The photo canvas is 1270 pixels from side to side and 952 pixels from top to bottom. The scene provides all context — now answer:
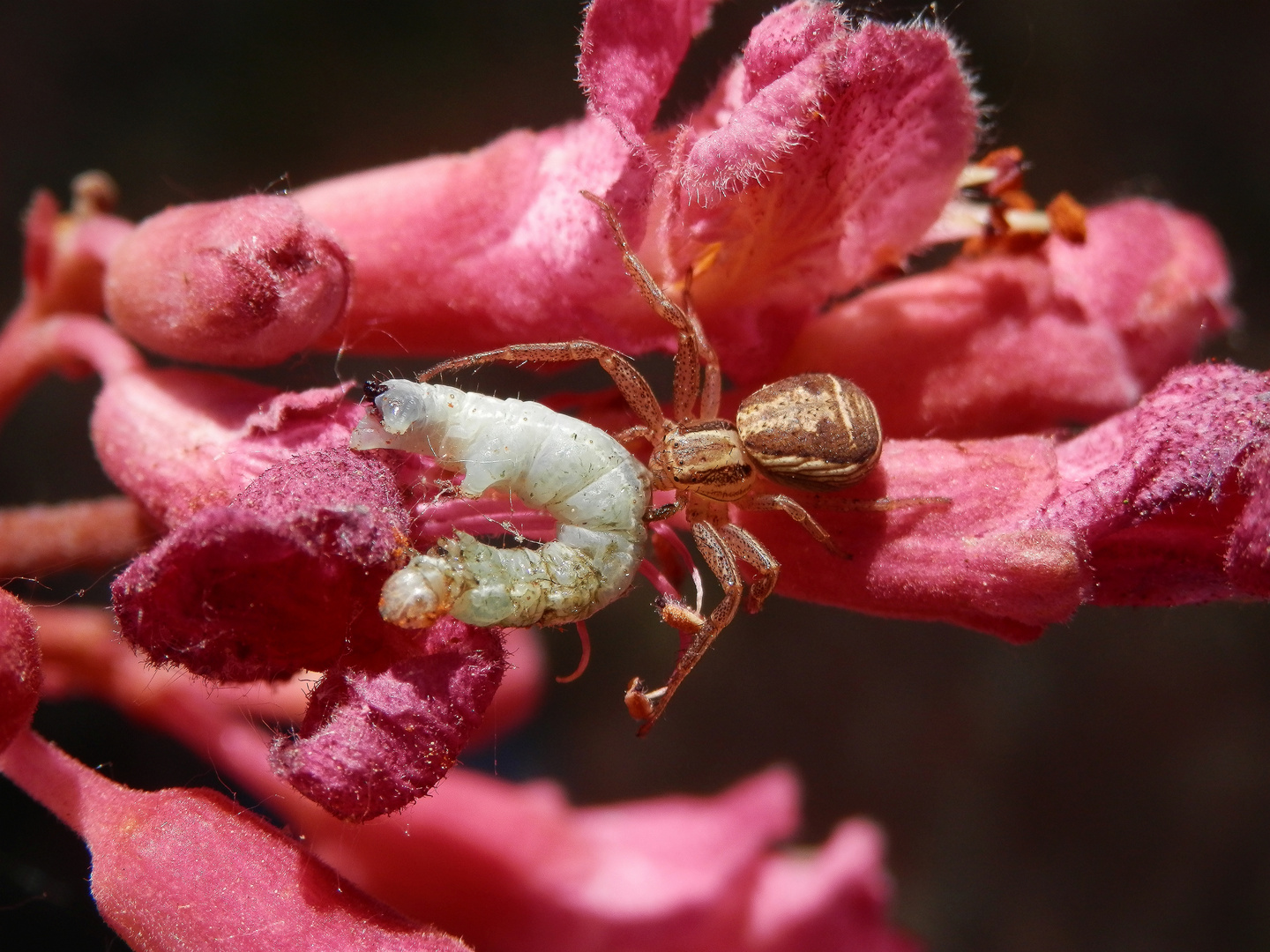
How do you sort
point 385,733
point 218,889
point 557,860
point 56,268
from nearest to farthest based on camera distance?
1. point 385,733
2. point 218,889
3. point 56,268
4. point 557,860

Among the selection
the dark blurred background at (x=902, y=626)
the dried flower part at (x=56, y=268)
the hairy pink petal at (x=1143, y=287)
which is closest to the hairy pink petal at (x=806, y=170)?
the hairy pink petal at (x=1143, y=287)

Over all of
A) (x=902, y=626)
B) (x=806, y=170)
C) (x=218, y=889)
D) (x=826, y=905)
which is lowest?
(x=902, y=626)

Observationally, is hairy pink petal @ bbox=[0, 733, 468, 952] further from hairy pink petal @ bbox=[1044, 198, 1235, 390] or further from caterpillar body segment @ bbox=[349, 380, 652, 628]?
hairy pink petal @ bbox=[1044, 198, 1235, 390]

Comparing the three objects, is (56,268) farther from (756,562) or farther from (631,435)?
(756,562)

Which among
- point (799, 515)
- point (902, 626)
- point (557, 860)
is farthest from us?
point (902, 626)

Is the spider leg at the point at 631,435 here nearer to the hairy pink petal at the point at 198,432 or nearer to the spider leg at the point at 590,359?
the spider leg at the point at 590,359

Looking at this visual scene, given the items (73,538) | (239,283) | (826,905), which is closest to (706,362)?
(239,283)
